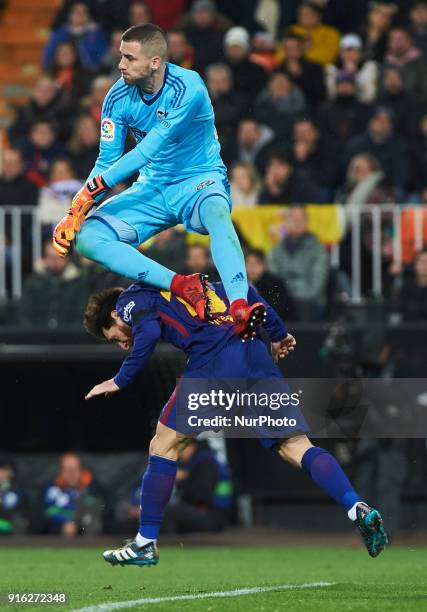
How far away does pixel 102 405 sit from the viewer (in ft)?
52.6

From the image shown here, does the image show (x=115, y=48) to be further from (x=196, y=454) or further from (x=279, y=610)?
(x=279, y=610)

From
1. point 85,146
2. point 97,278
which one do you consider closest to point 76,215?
point 97,278

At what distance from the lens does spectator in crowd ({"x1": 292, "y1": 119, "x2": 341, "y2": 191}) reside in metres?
15.6

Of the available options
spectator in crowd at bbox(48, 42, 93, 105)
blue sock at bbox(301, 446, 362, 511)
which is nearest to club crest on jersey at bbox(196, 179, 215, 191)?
blue sock at bbox(301, 446, 362, 511)

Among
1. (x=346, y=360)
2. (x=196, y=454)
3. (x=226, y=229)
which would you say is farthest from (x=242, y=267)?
(x=196, y=454)

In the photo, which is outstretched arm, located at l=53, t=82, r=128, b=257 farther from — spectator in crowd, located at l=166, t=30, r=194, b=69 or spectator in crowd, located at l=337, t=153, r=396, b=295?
spectator in crowd, located at l=166, t=30, r=194, b=69

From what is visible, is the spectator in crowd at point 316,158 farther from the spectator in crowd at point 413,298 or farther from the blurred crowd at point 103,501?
the blurred crowd at point 103,501

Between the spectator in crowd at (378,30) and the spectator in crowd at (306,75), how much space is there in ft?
1.83

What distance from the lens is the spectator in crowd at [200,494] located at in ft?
48.3

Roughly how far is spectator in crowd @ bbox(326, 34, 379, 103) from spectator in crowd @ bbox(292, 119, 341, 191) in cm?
91

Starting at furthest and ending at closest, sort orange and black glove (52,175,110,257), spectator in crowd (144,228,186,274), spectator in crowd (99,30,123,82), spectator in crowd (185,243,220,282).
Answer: spectator in crowd (99,30,123,82)
spectator in crowd (144,228,186,274)
spectator in crowd (185,243,220,282)
orange and black glove (52,175,110,257)

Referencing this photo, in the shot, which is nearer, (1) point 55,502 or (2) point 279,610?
(2) point 279,610

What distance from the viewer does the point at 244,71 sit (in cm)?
1672

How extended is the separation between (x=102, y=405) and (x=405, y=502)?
10.6 ft
